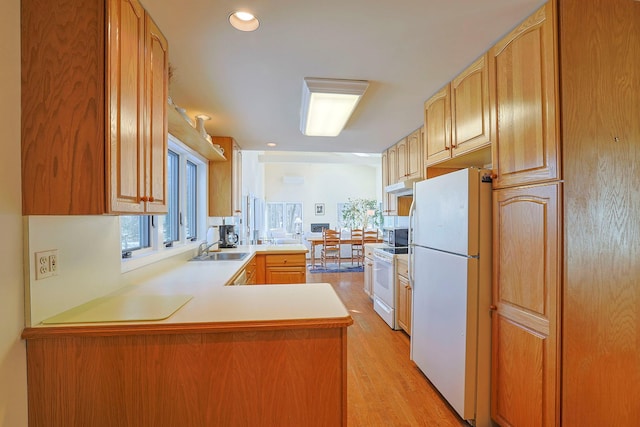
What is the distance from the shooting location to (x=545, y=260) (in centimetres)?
133

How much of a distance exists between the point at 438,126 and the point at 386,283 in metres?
1.90

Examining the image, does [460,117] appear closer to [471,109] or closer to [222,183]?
[471,109]

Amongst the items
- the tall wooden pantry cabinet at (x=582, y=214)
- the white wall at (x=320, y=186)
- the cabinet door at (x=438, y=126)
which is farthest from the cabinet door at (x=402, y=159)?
the white wall at (x=320, y=186)

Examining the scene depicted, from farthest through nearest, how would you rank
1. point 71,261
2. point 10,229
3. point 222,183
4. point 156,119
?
point 222,183 → point 156,119 → point 71,261 → point 10,229

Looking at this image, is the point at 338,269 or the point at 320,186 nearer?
the point at 338,269

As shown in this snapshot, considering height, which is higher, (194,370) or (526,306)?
(526,306)

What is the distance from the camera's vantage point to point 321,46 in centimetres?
165

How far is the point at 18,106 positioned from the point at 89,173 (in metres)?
0.34

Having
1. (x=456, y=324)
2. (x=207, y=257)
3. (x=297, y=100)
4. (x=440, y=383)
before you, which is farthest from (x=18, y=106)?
(x=440, y=383)

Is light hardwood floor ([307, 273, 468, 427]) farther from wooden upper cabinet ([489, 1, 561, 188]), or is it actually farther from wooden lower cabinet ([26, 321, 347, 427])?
wooden upper cabinet ([489, 1, 561, 188])

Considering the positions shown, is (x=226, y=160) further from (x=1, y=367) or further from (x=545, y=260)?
(x=545, y=260)

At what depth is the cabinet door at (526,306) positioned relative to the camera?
1.29 meters

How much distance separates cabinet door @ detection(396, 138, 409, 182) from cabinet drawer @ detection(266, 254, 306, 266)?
66.3 inches

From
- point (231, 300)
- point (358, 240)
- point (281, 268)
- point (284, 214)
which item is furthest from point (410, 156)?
point (284, 214)
